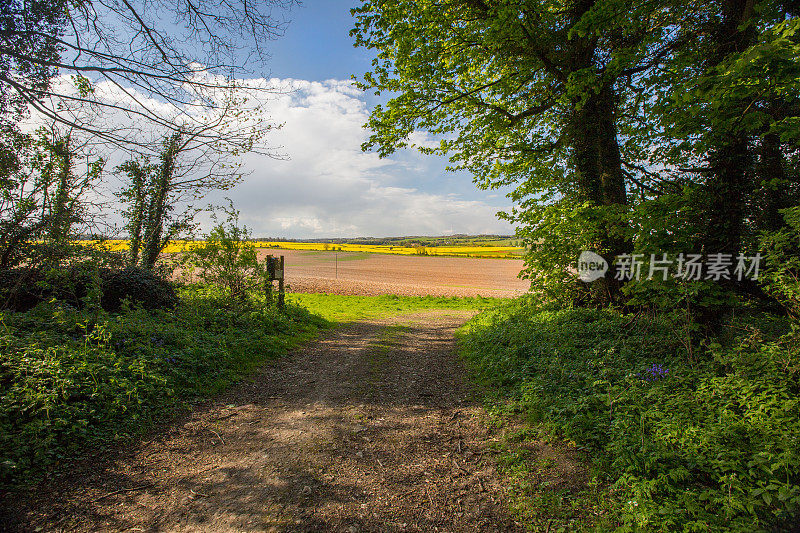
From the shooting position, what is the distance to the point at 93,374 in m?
4.48

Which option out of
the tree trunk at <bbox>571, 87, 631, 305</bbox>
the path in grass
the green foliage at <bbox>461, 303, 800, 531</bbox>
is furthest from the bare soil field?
the path in grass

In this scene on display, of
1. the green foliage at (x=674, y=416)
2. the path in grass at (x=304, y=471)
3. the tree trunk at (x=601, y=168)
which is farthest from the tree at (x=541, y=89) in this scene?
the path in grass at (x=304, y=471)

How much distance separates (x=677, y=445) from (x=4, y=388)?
7.09 metres

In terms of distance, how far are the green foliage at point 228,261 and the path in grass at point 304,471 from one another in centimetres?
463

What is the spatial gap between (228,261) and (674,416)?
985 cm

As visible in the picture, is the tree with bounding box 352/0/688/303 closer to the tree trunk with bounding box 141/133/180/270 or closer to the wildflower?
the wildflower

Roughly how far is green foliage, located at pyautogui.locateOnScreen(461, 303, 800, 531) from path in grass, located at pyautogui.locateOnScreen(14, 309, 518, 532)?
1.00 meters

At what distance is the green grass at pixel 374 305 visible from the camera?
14.4m

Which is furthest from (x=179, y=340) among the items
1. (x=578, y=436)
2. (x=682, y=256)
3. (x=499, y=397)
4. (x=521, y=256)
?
(x=682, y=256)

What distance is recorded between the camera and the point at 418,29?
8883 millimetres

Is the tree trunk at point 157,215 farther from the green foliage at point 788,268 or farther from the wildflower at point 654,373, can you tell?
the green foliage at point 788,268

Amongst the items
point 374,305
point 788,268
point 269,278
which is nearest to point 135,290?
point 269,278

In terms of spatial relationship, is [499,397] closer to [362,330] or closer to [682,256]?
[682,256]

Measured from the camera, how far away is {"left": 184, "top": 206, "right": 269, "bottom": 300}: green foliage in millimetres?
9547
